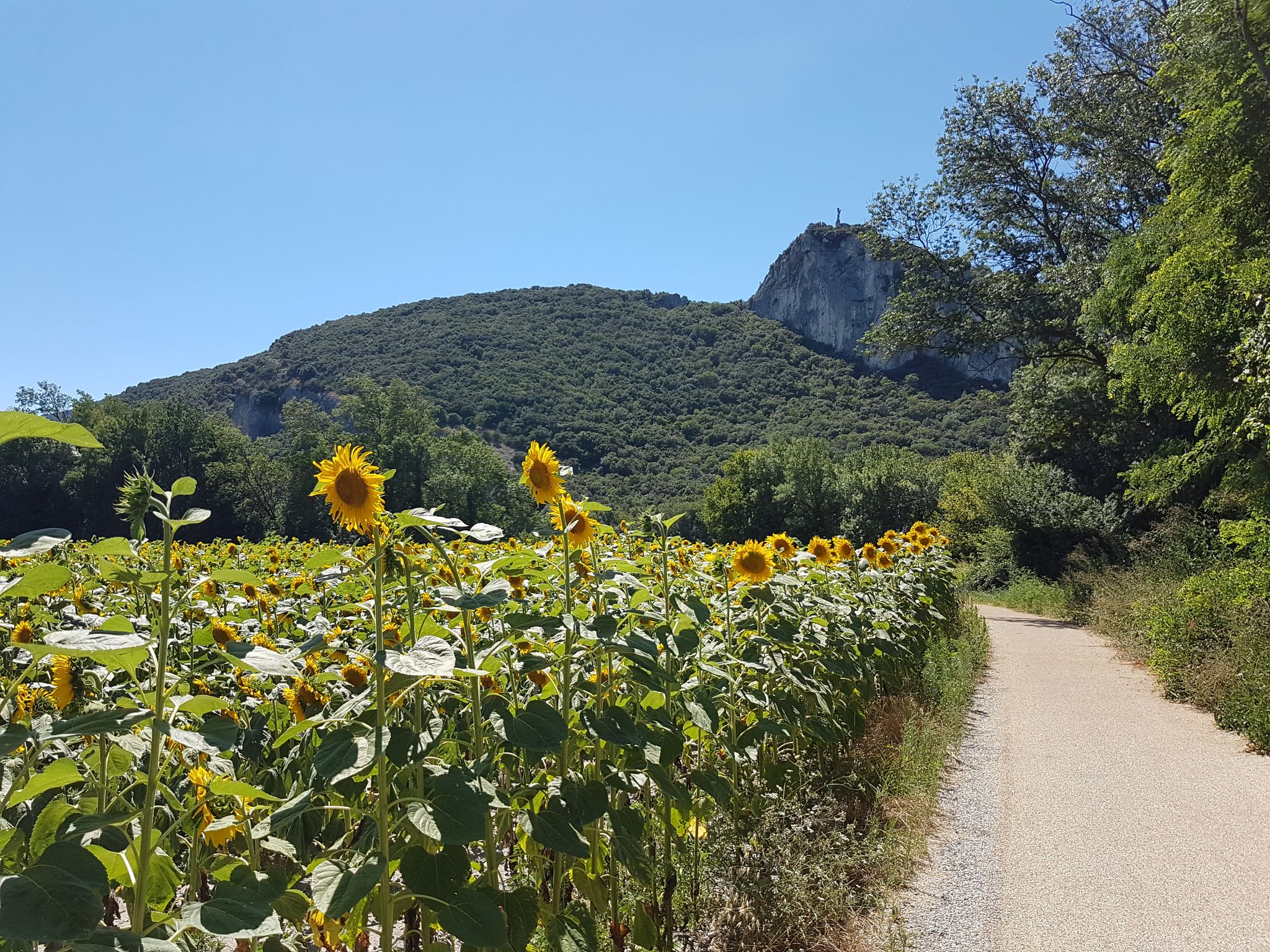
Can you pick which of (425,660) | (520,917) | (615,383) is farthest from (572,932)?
(615,383)

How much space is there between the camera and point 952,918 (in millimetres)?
2943

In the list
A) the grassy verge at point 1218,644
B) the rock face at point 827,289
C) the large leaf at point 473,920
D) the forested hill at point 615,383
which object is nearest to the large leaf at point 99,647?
the large leaf at point 473,920

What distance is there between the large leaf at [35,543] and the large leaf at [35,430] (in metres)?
0.13

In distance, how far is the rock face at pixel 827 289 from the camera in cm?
8194

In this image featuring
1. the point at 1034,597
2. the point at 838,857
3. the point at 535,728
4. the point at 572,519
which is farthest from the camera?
the point at 1034,597

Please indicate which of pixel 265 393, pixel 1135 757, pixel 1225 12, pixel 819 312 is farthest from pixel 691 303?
pixel 1135 757

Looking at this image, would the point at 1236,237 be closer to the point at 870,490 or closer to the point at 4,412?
the point at 4,412

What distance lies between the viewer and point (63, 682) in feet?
6.38

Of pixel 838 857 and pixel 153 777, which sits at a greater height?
pixel 153 777

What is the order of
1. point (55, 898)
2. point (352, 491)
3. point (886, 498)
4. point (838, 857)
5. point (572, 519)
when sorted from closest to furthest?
point (55, 898), point (352, 491), point (572, 519), point (838, 857), point (886, 498)

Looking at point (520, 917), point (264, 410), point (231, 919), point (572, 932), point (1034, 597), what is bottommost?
point (1034, 597)

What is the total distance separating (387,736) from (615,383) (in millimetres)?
69161

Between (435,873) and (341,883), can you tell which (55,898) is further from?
(435,873)

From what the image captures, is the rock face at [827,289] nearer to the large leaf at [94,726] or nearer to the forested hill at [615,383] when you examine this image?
the forested hill at [615,383]
